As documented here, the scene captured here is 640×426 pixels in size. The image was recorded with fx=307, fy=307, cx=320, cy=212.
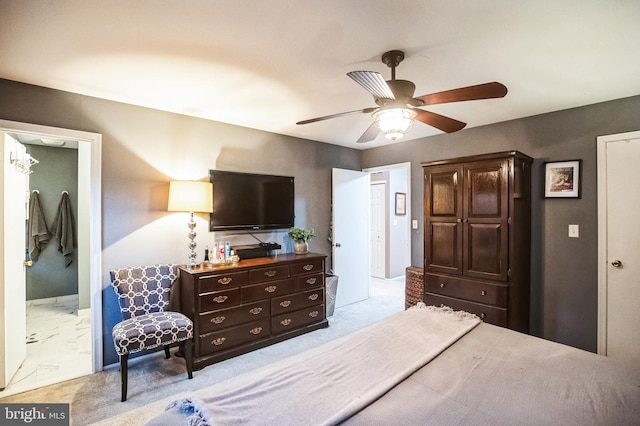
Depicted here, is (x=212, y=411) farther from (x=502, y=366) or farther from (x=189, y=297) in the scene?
(x=189, y=297)

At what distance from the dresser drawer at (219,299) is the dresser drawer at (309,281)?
2.40 ft

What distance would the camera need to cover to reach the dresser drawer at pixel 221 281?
2762 mm

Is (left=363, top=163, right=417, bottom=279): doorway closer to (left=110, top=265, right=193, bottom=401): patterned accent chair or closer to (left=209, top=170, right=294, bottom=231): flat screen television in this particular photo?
(left=209, top=170, right=294, bottom=231): flat screen television

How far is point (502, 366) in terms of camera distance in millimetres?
1486

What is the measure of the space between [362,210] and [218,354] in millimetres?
2885

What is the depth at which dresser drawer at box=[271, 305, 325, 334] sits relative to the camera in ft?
10.7

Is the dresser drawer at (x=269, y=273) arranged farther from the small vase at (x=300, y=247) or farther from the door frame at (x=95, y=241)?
the door frame at (x=95, y=241)

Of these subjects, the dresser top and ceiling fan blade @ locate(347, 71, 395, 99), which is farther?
the dresser top

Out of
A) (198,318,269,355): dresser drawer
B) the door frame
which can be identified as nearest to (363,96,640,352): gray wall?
(198,318,269,355): dresser drawer

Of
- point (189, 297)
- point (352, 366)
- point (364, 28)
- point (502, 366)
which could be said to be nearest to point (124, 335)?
point (189, 297)

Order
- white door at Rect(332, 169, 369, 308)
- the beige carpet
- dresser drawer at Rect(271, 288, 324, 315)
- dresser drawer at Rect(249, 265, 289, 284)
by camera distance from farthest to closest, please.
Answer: white door at Rect(332, 169, 369, 308), dresser drawer at Rect(271, 288, 324, 315), dresser drawer at Rect(249, 265, 289, 284), the beige carpet

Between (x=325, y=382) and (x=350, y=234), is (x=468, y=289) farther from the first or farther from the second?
(x=325, y=382)

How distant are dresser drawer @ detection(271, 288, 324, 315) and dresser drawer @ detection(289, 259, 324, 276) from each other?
236mm

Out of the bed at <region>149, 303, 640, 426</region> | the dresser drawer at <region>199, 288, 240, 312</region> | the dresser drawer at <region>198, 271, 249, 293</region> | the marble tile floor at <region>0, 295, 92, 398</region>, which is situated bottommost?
the marble tile floor at <region>0, 295, 92, 398</region>
